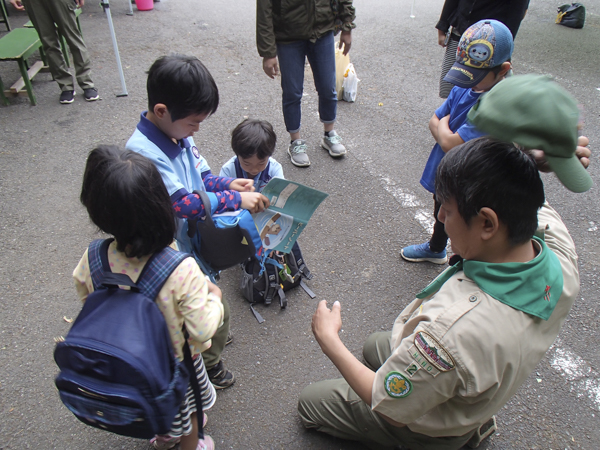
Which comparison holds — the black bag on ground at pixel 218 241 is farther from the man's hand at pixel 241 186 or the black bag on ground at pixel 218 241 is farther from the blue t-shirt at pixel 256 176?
the blue t-shirt at pixel 256 176

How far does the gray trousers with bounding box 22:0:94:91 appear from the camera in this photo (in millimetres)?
4812

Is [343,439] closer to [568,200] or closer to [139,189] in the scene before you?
[139,189]

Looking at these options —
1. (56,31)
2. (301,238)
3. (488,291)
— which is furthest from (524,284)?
(56,31)

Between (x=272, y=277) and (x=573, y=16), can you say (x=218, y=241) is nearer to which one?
(x=272, y=277)

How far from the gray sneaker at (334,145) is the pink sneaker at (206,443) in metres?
2.97

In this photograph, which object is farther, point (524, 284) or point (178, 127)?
point (178, 127)

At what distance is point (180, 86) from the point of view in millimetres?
1813

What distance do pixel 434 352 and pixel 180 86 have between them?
1.47 m

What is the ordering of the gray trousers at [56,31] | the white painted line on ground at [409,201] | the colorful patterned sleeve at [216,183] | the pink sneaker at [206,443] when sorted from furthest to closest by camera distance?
the gray trousers at [56,31] → the white painted line on ground at [409,201] → the colorful patterned sleeve at [216,183] → the pink sneaker at [206,443]

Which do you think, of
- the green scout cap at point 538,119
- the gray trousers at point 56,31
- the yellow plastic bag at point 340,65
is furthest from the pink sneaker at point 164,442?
the gray trousers at point 56,31

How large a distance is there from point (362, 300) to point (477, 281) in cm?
159

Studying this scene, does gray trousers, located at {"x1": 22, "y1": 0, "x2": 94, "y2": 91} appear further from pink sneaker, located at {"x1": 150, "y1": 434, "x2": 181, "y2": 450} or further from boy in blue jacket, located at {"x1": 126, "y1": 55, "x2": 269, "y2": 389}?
pink sneaker, located at {"x1": 150, "y1": 434, "x2": 181, "y2": 450}

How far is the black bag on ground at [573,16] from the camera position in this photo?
7.86 meters

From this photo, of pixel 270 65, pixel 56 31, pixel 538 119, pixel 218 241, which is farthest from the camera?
pixel 56 31
